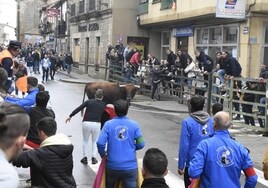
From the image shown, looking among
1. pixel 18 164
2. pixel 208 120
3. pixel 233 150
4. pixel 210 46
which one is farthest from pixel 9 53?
pixel 210 46

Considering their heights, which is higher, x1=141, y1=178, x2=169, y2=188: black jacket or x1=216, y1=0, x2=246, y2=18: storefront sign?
x1=216, y1=0, x2=246, y2=18: storefront sign

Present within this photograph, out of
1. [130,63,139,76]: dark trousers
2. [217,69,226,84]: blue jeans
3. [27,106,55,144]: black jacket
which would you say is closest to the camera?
[27,106,55,144]: black jacket

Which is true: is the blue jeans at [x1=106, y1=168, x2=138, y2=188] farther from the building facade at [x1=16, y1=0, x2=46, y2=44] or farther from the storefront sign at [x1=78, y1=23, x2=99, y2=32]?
the building facade at [x1=16, y1=0, x2=46, y2=44]

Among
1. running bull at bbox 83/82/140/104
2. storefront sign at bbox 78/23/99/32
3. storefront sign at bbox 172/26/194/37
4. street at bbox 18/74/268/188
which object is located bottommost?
street at bbox 18/74/268/188

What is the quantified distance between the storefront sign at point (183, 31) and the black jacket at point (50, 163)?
69.6 ft

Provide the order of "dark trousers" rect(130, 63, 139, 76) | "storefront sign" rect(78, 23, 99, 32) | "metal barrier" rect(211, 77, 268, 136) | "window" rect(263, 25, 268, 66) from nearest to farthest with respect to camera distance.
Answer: "metal barrier" rect(211, 77, 268, 136) < "window" rect(263, 25, 268, 66) < "dark trousers" rect(130, 63, 139, 76) < "storefront sign" rect(78, 23, 99, 32)

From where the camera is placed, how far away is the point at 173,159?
9.75 metres

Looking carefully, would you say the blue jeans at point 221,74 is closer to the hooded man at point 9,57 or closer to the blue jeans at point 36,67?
the hooded man at point 9,57

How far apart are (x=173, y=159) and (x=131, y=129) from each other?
13.6ft

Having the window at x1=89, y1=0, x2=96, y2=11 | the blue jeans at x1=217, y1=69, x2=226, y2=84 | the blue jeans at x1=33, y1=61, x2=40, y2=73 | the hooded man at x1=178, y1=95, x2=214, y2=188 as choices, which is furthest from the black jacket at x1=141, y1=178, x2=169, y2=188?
the blue jeans at x1=33, y1=61, x2=40, y2=73

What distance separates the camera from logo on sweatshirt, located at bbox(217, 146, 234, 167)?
4.62 meters

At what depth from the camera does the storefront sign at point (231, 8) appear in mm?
18422

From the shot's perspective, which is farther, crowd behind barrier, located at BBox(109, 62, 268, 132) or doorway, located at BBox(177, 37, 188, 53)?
doorway, located at BBox(177, 37, 188, 53)

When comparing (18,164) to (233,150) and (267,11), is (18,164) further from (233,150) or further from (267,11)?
(267,11)
